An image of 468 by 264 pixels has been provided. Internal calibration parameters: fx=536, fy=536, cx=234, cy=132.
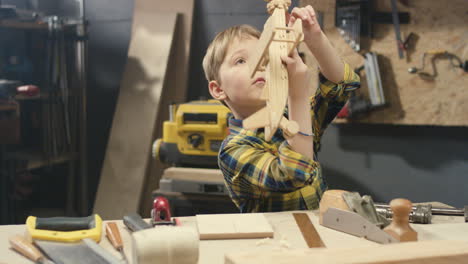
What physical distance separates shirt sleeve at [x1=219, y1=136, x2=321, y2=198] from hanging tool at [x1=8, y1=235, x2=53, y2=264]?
56 cm

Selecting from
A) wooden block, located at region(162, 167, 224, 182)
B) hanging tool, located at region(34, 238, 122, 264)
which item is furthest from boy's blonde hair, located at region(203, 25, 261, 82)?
wooden block, located at region(162, 167, 224, 182)

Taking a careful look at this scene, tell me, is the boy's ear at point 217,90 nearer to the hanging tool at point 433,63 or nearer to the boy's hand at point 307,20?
the boy's hand at point 307,20

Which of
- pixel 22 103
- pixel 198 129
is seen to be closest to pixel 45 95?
pixel 22 103

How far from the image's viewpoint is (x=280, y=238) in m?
1.26

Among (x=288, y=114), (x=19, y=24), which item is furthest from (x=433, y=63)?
(x=19, y=24)

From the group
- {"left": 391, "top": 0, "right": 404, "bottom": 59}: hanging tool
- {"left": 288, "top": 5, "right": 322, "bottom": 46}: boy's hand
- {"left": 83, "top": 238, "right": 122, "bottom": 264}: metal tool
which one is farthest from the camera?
{"left": 391, "top": 0, "right": 404, "bottom": 59}: hanging tool

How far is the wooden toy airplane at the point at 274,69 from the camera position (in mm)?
1194

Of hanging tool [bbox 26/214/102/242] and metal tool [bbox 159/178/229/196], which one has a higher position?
hanging tool [bbox 26/214/102/242]

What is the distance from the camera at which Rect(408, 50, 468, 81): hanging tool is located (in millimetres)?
2790

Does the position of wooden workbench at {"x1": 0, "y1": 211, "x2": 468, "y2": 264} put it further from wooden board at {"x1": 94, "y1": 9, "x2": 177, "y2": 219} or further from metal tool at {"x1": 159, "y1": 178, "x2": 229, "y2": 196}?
wooden board at {"x1": 94, "y1": 9, "x2": 177, "y2": 219}

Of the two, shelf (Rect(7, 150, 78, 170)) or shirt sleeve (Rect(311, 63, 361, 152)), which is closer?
shirt sleeve (Rect(311, 63, 361, 152))

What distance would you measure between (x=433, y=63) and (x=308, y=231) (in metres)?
1.87

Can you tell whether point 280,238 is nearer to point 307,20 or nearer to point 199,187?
point 307,20

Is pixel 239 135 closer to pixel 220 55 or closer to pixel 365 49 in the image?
pixel 220 55
